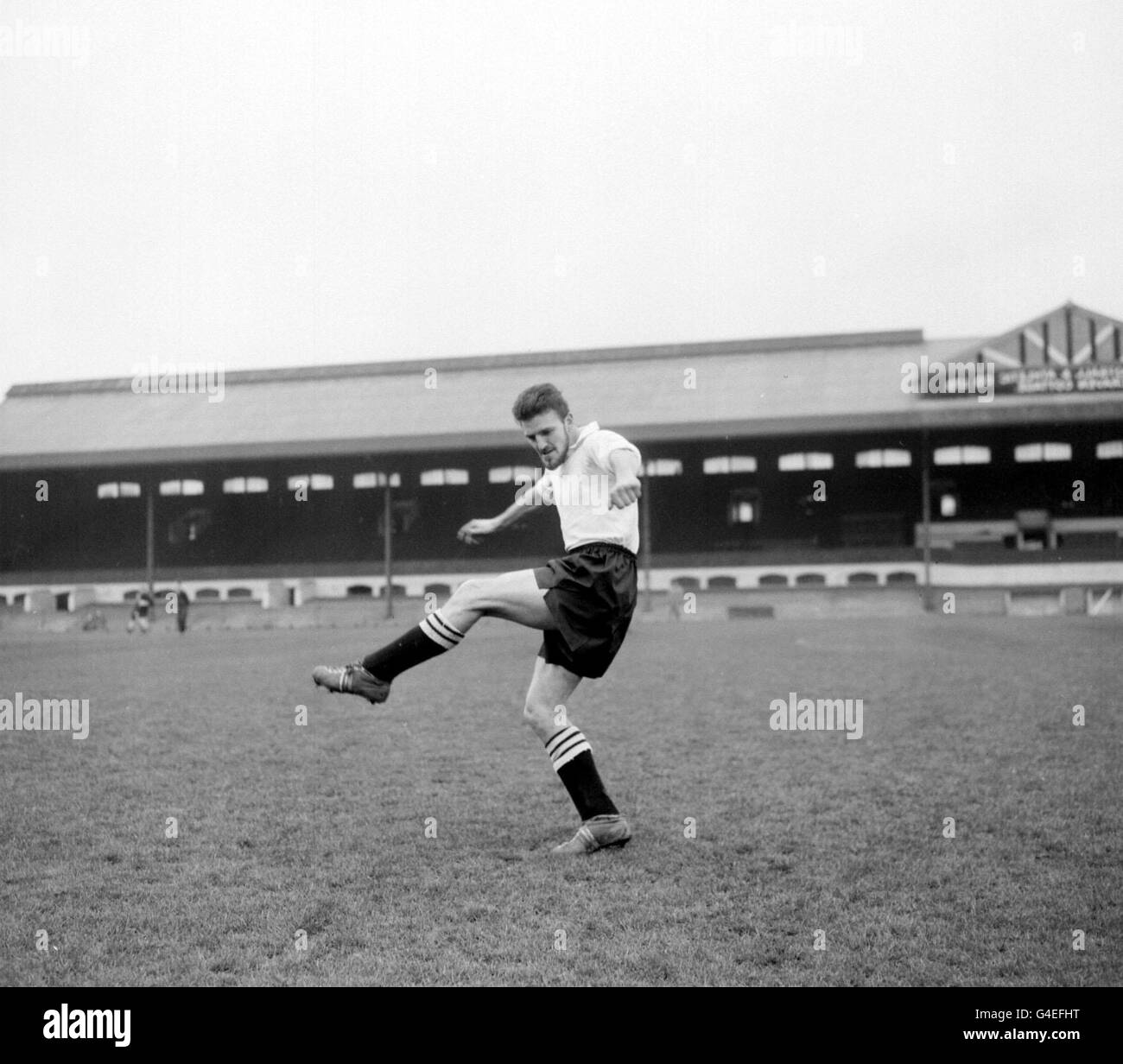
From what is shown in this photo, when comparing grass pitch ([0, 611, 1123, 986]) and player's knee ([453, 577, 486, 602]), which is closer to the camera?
grass pitch ([0, 611, 1123, 986])

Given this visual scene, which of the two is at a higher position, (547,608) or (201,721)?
(547,608)

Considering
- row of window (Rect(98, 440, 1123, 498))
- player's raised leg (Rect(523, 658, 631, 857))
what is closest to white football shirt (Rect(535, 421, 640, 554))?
player's raised leg (Rect(523, 658, 631, 857))

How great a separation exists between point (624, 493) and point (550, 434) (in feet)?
1.83

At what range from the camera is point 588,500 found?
5051 millimetres

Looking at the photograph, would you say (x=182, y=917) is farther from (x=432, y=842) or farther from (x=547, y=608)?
(x=547, y=608)

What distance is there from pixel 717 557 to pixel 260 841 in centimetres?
2757

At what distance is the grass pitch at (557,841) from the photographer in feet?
11.5

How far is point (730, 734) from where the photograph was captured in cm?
850

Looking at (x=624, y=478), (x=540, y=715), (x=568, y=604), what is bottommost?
(x=540, y=715)

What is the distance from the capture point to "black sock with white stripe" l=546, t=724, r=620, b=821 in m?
4.95
